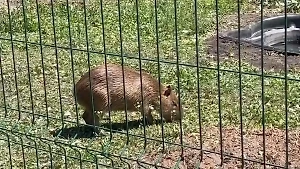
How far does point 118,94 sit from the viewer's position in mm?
7016

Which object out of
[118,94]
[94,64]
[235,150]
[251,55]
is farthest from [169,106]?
[251,55]

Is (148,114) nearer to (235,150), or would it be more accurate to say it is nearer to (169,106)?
(169,106)

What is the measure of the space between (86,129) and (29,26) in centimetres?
400

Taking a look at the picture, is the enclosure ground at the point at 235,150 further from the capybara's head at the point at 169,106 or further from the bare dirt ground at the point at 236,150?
the capybara's head at the point at 169,106

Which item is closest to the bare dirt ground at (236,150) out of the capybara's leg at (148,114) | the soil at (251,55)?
the capybara's leg at (148,114)

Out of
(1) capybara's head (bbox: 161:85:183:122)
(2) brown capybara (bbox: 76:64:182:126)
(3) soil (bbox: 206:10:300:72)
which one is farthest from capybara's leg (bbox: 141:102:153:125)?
(3) soil (bbox: 206:10:300:72)

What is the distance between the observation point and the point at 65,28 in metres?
10.5

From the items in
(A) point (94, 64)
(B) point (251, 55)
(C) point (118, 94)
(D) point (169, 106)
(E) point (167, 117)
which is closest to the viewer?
(C) point (118, 94)

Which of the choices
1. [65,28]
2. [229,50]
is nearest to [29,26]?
[65,28]

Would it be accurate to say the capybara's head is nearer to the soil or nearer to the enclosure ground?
the enclosure ground

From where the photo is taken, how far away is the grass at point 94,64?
5941mm

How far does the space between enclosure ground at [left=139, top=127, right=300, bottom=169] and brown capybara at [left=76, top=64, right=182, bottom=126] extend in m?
0.56

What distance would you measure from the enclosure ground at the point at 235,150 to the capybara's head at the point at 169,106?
49 centimetres

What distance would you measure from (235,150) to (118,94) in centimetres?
145
